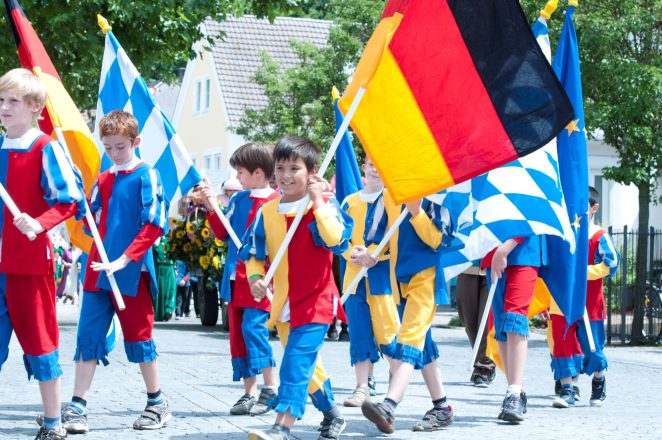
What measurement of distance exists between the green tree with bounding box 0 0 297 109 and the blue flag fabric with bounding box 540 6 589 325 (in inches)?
423

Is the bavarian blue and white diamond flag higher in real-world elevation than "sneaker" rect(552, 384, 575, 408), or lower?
higher

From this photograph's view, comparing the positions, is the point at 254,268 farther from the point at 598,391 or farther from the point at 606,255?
the point at 606,255

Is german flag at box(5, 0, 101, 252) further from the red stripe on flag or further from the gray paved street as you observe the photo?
the red stripe on flag

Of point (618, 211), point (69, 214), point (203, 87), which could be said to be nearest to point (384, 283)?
point (69, 214)

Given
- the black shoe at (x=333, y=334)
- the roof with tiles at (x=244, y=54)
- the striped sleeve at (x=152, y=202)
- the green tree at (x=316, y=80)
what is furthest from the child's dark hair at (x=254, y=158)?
the roof with tiles at (x=244, y=54)

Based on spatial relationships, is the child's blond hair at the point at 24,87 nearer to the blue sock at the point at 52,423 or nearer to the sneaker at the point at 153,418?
the blue sock at the point at 52,423

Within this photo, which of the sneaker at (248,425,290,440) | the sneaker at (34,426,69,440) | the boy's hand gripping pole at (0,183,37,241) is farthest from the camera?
the sneaker at (34,426,69,440)

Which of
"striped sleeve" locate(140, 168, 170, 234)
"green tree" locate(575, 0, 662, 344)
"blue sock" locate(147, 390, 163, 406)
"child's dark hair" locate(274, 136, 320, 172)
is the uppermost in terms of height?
"green tree" locate(575, 0, 662, 344)

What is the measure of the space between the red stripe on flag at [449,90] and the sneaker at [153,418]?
2256 mm

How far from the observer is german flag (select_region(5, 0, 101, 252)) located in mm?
Answer: 8391

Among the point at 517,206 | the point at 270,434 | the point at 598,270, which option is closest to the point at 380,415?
the point at 270,434

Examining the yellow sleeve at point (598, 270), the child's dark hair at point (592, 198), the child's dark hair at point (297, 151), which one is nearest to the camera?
the child's dark hair at point (297, 151)

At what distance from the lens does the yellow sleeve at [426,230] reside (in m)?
7.60

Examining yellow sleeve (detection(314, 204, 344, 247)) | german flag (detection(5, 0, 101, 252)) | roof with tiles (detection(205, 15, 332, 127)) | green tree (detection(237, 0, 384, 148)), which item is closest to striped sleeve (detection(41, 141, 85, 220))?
yellow sleeve (detection(314, 204, 344, 247))
